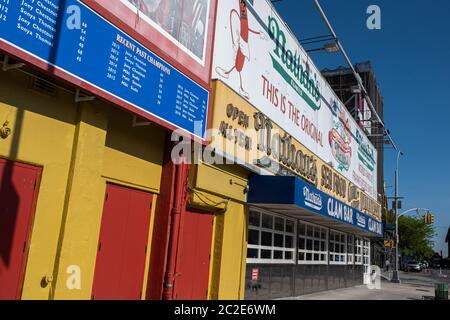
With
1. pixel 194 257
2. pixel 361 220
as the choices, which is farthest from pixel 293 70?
pixel 361 220

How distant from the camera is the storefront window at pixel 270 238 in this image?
1267 centimetres

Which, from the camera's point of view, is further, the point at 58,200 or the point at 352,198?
the point at 352,198

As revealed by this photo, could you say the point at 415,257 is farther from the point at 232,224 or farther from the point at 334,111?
the point at 232,224

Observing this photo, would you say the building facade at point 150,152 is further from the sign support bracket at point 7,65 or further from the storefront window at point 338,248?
the storefront window at point 338,248

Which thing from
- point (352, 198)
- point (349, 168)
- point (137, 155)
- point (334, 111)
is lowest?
point (137, 155)

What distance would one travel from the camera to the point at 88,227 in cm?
706

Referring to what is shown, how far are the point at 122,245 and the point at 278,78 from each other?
26.3ft

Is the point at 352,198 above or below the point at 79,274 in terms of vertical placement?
above

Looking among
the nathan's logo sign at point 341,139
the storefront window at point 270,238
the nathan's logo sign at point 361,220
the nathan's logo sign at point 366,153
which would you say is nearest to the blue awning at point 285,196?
the storefront window at point 270,238

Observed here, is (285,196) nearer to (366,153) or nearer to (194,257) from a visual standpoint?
(194,257)

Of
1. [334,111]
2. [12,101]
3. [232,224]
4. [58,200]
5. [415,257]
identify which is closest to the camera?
[12,101]
